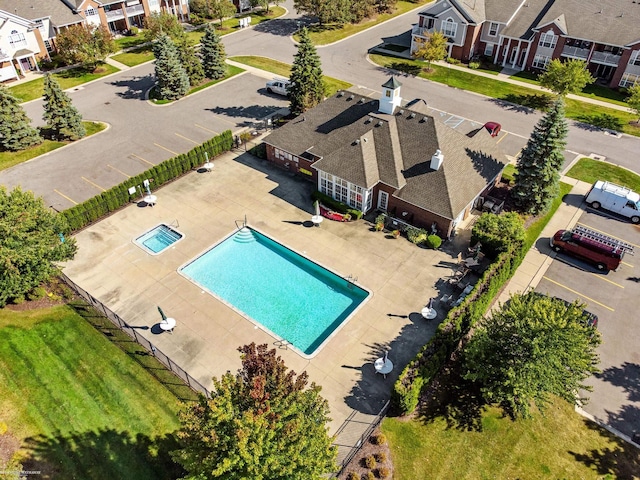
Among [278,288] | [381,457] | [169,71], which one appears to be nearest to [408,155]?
[278,288]

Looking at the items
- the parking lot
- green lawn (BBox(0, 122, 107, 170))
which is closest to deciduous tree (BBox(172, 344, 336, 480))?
the parking lot

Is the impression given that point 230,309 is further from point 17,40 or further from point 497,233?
point 17,40

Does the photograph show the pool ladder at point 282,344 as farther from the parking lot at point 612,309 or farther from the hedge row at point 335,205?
the parking lot at point 612,309

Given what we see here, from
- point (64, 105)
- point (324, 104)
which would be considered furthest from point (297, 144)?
point (64, 105)

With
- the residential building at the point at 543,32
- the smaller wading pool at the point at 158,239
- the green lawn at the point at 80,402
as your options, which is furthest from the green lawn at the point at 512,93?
the green lawn at the point at 80,402

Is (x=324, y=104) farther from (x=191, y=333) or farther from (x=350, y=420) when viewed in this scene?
(x=350, y=420)
